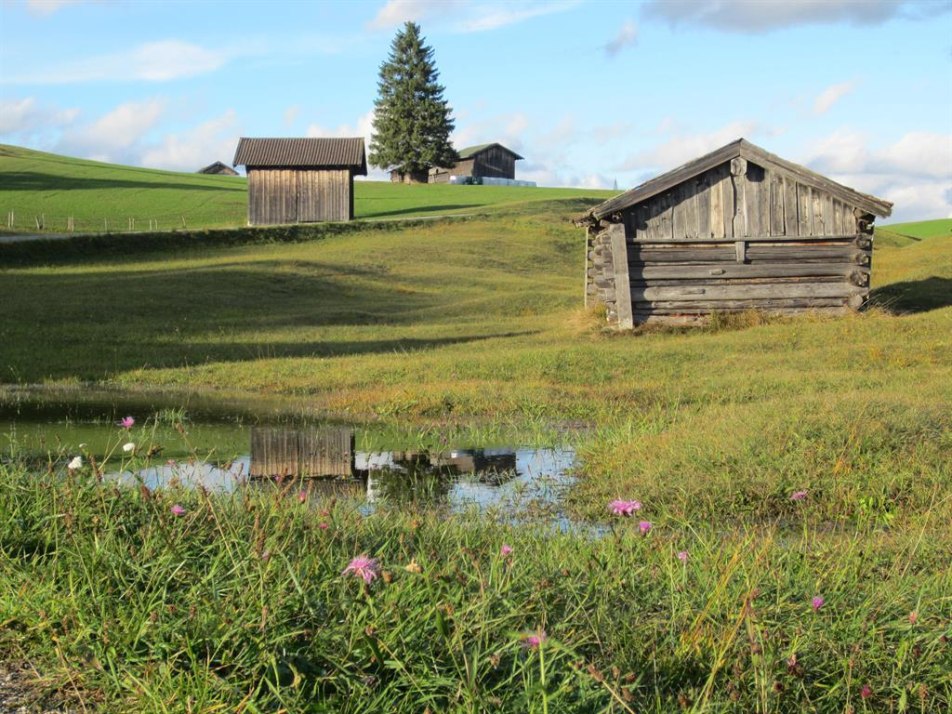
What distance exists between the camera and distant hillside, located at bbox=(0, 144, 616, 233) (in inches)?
2341

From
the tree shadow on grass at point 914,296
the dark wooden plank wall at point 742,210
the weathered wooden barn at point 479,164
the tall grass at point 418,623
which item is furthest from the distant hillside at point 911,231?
the tall grass at point 418,623

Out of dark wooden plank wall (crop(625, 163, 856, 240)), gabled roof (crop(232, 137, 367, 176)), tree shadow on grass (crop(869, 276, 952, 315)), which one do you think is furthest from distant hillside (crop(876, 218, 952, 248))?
dark wooden plank wall (crop(625, 163, 856, 240))

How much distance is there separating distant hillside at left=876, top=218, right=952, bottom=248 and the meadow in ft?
144

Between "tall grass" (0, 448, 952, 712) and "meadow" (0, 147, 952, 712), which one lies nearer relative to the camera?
"tall grass" (0, 448, 952, 712)

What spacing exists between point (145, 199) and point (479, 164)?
173 ft

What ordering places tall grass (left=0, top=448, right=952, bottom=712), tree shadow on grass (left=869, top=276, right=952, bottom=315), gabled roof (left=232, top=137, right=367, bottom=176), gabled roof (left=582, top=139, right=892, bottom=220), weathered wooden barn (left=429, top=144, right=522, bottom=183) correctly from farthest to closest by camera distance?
weathered wooden barn (left=429, top=144, right=522, bottom=183), gabled roof (left=232, top=137, right=367, bottom=176), tree shadow on grass (left=869, top=276, right=952, bottom=315), gabled roof (left=582, top=139, right=892, bottom=220), tall grass (left=0, top=448, right=952, bottom=712)

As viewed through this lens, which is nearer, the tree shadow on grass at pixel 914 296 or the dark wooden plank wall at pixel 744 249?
the dark wooden plank wall at pixel 744 249

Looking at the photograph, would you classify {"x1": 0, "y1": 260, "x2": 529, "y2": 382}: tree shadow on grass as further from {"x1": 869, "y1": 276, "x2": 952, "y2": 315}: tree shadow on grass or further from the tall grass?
the tall grass

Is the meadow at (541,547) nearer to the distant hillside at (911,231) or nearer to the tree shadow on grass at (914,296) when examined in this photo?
the tree shadow on grass at (914,296)

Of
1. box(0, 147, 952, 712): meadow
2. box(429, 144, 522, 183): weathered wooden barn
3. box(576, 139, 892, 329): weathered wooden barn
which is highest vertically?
box(429, 144, 522, 183): weathered wooden barn

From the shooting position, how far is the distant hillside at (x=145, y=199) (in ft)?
195

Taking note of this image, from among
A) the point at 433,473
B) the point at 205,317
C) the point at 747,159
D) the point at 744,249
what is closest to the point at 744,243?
the point at 744,249

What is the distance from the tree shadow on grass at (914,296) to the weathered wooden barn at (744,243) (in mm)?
1886

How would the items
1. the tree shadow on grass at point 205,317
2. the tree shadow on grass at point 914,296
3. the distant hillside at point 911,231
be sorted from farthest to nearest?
the distant hillside at point 911,231 < the tree shadow on grass at point 914,296 < the tree shadow on grass at point 205,317
